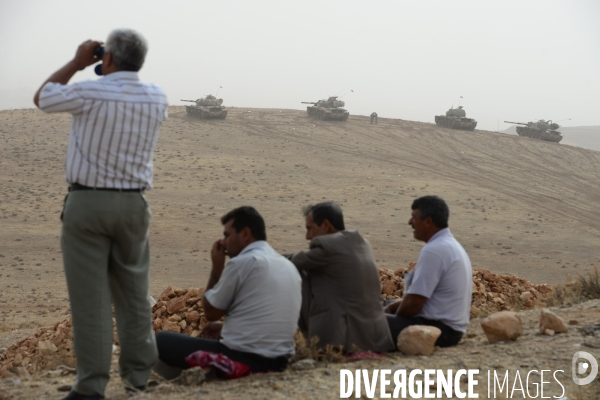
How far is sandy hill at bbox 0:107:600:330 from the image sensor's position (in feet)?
56.2

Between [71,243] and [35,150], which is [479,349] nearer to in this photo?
[71,243]

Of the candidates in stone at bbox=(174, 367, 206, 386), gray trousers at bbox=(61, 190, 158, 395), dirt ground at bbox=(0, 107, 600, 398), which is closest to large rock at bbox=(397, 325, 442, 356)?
dirt ground at bbox=(0, 107, 600, 398)

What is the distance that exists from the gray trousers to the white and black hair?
0.66 meters

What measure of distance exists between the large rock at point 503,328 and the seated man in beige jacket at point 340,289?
963 millimetres

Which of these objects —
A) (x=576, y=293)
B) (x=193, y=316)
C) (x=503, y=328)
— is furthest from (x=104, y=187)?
(x=576, y=293)

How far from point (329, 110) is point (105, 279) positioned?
127ft

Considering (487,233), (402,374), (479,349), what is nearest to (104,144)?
(402,374)

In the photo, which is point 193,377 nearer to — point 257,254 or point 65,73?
point 257,254

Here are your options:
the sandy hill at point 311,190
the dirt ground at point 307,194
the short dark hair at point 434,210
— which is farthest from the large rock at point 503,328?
the sandy hill at point 311,190

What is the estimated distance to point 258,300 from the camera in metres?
4.34

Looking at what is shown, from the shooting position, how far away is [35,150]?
31.0m

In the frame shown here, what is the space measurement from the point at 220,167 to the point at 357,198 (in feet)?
21.3

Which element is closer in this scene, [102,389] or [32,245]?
[102,389]

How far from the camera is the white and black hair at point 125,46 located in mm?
3822
